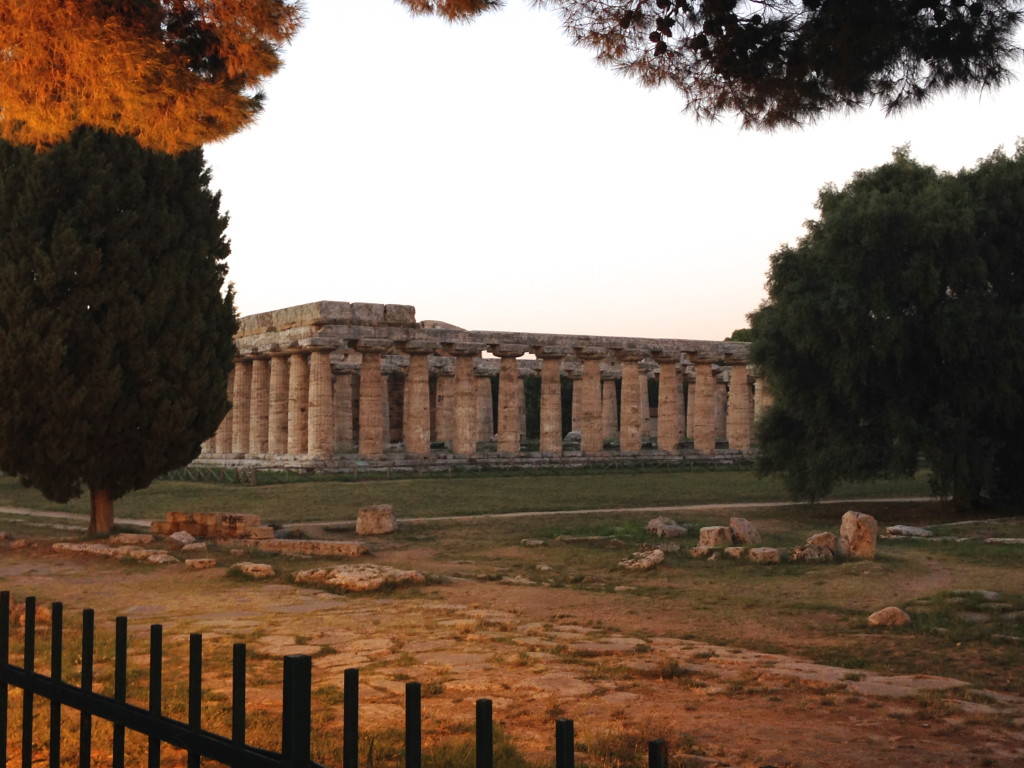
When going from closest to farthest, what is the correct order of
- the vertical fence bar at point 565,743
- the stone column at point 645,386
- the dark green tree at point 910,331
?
the vertical fence bar at point 565,743, the dark green tree at point 910,331, the stone column at point 645,386

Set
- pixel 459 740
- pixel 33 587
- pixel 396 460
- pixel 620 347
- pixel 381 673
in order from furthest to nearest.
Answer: pixel 620 347 → pixel 396 460 → pixel 33 587 → pixel 381 673 → pixel 459 740

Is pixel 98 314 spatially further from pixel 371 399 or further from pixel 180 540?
pixel 371 399

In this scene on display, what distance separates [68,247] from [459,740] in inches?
518

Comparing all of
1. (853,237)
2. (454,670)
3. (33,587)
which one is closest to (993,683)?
(454,670)

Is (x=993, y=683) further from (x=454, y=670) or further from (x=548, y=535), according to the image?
(x=548, y=535)

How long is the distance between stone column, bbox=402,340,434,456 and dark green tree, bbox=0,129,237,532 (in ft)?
70.2

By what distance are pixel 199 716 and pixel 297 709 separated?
57 cm

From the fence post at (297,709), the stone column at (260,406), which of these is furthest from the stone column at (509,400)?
the fence post at (297,709)

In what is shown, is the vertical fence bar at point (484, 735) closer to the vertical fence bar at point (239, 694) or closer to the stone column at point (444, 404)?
the vertical fence bar at point (239, 694)

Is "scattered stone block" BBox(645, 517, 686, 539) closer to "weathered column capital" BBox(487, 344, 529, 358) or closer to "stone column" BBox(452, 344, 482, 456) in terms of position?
"stone column" BBox(452, 344, 482, 456)

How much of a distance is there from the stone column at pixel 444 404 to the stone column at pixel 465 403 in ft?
33.2

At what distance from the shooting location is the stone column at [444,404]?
51219 mm

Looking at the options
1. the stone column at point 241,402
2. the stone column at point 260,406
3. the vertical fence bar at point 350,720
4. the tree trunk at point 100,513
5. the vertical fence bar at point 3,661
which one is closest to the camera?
the vertical fence bar at point 350,720

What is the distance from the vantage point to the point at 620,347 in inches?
1683
